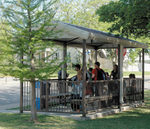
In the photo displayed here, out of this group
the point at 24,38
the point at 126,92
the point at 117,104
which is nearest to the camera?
the point at 24,38

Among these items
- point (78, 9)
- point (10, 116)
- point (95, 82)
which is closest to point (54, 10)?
point (95, 82)

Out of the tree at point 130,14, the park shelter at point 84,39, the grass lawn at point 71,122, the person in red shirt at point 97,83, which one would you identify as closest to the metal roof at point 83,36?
the park shelter at point 84,39

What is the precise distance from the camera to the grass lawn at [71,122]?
8461mm

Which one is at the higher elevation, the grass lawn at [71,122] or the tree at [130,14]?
the tree at [130,14]

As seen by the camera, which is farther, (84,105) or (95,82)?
(95,82)

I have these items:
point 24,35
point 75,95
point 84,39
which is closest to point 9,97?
point 75,95

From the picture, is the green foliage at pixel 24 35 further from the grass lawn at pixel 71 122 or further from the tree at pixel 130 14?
the tree at pixel 130 14

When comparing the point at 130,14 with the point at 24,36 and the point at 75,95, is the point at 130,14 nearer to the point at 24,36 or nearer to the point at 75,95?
the point at 75,95

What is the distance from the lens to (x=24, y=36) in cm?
858

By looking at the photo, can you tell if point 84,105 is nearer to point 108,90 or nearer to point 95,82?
point 95,82

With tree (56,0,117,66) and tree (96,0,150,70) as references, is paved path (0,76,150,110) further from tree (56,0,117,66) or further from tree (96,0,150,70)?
tree (56,0,117,66)

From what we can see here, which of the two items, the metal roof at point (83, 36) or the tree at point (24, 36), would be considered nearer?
the tree at point (24, 36)

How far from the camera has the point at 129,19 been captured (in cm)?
1073

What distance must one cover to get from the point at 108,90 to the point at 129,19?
2826mm
